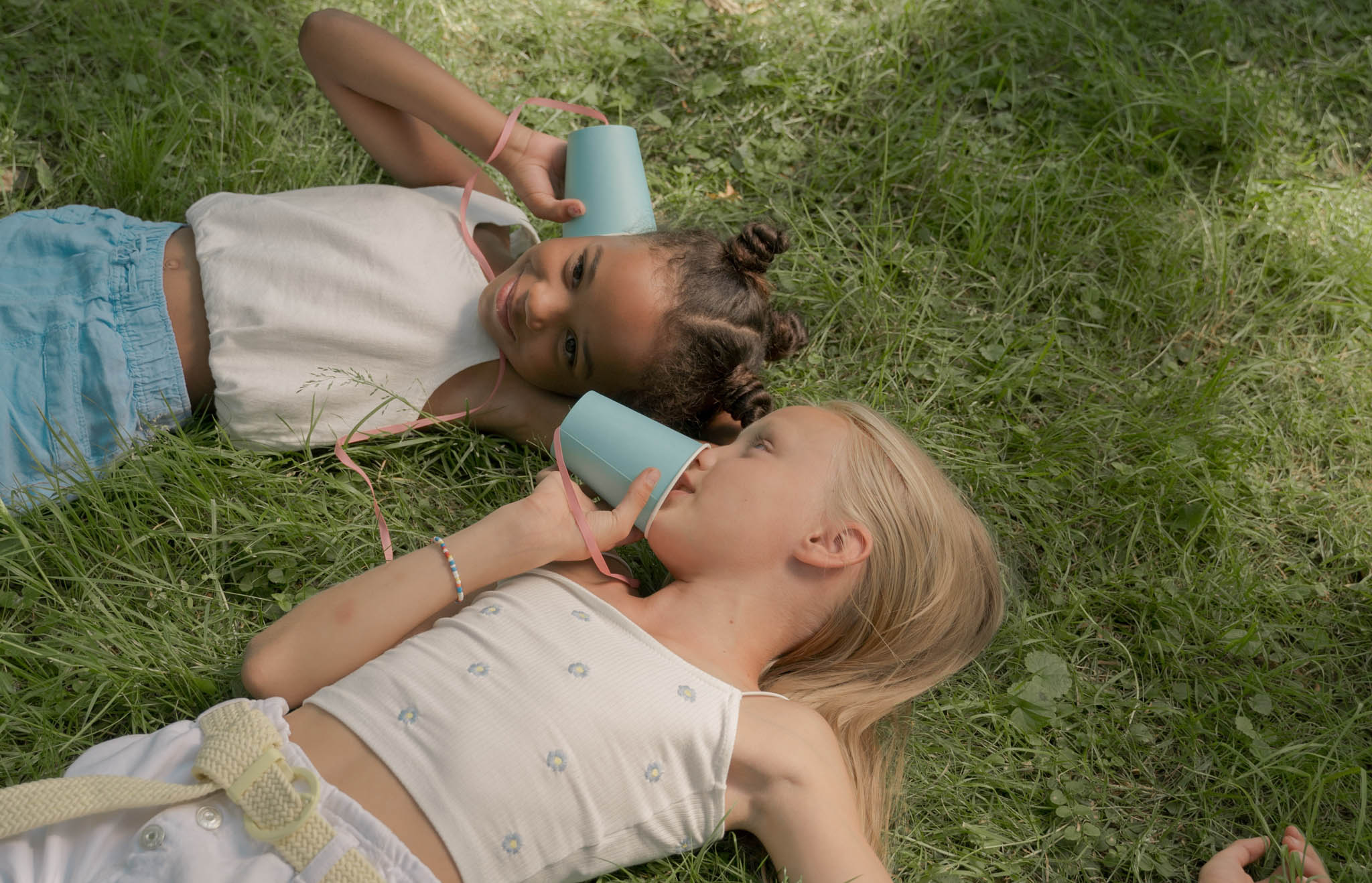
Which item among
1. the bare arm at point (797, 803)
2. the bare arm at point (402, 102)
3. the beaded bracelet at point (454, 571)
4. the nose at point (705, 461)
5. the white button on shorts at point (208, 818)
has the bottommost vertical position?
the bare arm at point (797, 803)

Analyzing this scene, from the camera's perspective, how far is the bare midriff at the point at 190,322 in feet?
8.10

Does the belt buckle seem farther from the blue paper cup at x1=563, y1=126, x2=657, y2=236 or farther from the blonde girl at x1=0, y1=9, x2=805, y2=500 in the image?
the blue paper cup at x1=563, y1=126, x2=657, y2=236

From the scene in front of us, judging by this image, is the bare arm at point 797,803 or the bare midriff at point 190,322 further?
the bare midriff at point 190,322

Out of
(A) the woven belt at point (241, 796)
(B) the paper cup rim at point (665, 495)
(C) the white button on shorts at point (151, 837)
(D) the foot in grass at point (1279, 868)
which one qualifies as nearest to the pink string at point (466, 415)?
(B) the paper cup rim at point (665, 495)

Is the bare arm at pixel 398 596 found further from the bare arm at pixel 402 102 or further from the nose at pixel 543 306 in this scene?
the bare arm at pixel 402 102

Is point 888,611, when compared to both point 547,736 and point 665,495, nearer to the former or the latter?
point 665,495

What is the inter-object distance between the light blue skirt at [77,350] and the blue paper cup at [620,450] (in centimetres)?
103

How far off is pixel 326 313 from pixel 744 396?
1.08 meters

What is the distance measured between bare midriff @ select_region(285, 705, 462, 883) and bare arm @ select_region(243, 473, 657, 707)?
0.51 feet

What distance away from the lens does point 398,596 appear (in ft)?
6.43

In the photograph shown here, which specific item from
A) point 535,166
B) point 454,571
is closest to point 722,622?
point 454,571

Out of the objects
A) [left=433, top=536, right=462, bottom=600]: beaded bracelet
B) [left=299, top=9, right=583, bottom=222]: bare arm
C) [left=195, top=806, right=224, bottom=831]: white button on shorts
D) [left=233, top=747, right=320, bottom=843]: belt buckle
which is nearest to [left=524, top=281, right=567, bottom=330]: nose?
[left=299, top=9, right=583, bottom=222]: bare arm

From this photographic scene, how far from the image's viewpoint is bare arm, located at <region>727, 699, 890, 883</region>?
6.14ft

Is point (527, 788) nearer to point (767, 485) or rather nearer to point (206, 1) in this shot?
point (767, 485)
